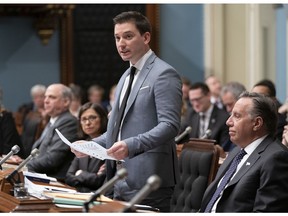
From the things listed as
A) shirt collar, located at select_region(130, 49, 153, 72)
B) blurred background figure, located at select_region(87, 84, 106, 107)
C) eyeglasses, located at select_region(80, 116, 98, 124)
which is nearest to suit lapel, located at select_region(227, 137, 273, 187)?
shirt collar, located at select_region(130, 49, 153, 72)

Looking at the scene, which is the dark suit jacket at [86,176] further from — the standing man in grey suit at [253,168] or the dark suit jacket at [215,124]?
the dark suit jacket at [215,124]

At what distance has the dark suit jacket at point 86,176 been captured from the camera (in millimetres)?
6289

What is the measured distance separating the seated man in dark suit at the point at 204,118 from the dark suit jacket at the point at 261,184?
423 centimetres

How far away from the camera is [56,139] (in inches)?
280

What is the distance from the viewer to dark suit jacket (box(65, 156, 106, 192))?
20.6 feet

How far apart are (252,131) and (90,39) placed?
10.0m

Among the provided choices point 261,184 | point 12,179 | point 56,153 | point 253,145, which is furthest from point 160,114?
point 56,153

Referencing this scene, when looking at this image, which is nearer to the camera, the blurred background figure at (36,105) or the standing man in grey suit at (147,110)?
the standing man in grey suit at (147,110)

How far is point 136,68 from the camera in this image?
4586 mm

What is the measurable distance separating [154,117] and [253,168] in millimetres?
616

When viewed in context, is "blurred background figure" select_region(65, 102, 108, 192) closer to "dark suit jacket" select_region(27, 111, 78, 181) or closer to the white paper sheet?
"dark suit jacket" select_region(27, 111, 78, 181)

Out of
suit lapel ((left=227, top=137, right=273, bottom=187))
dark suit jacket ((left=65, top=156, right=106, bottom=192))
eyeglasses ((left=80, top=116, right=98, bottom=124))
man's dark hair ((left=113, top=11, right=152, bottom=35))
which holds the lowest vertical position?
dark suit jacket ((left=65, top=156, right=106, bottom=192))

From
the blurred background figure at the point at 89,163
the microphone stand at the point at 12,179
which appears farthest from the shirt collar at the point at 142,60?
the blurred background figure at the point at 89,163

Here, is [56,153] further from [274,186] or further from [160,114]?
[274,186]
